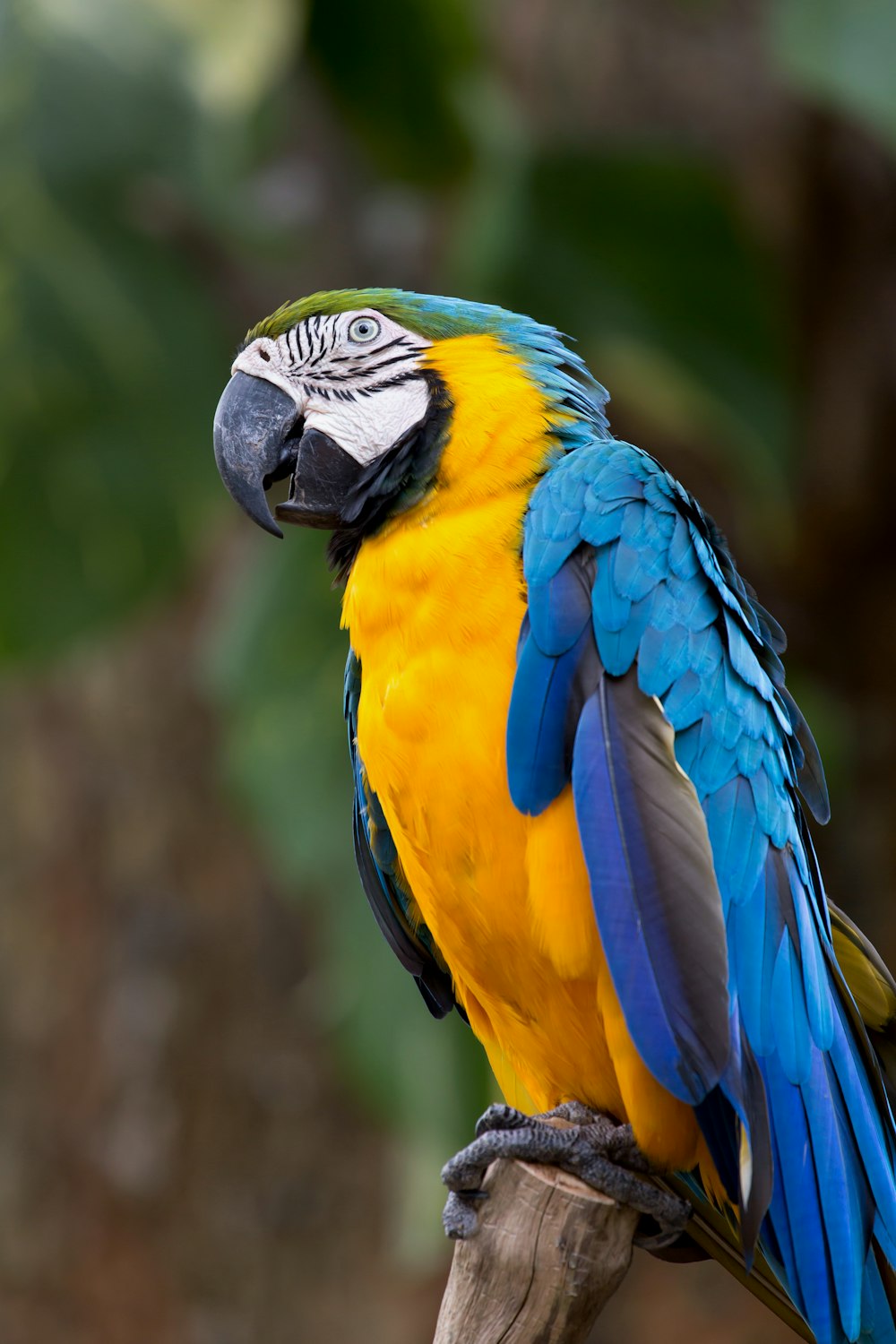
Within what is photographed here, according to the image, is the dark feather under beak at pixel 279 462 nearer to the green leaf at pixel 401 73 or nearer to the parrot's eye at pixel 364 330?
the parrot's eye at pixel 364 330

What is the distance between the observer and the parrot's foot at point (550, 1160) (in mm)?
1117

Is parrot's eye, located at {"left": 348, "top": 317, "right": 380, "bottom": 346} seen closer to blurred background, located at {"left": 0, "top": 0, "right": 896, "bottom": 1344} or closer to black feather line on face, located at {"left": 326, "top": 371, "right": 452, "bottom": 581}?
black feather line on face, located at {"left": 326, "top": 371, "right": 452, "bottom": 581}

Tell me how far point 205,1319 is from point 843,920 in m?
2.16

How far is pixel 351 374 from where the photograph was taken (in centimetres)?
128

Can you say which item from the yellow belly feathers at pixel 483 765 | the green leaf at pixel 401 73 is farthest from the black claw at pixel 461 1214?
the green leaf at pixel 401 73

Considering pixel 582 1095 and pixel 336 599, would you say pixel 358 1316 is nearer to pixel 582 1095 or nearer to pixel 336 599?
pixel 336 599

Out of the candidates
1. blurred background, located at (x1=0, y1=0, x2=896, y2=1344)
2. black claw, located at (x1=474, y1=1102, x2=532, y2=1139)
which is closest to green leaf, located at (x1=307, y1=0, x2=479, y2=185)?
blurred background, located at (x1=0, y1=0, x2=896, y2=1344)

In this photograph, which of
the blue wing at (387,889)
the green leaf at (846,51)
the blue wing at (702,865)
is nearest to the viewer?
the blue wing at (702,865)

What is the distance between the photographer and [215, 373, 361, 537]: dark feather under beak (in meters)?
1.26

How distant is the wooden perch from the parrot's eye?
2.41 feet

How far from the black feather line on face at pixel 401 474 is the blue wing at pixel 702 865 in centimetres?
12

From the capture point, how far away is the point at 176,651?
306 cm

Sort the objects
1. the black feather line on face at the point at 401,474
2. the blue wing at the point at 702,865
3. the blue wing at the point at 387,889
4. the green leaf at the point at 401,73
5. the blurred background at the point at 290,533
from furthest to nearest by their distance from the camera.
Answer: the green leaf at the point at 401,73 < the blurred background at the point at 290,533 < the blue wing at the point at 387,889 < the black feather line on face at the point at 401,474 < the blue wing at the point at 702,865

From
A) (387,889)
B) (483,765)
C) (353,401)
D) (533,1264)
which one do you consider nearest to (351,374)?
(353,401)
